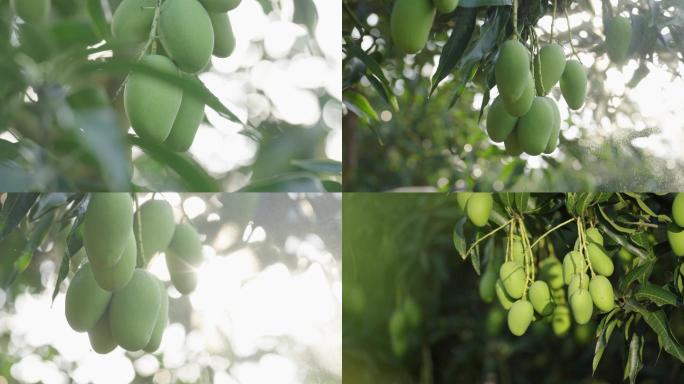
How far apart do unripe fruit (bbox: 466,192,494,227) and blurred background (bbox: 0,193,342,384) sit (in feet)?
0.42

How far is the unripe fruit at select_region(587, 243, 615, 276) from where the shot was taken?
661 mm

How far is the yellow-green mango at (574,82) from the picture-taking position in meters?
0.64

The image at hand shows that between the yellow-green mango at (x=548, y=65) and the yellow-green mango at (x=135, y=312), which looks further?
the yellow-green mango at (x=548, y=65)

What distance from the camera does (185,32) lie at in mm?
459

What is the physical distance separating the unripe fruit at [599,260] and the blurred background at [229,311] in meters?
0.22

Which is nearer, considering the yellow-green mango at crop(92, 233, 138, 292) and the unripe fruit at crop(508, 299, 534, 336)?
the yellow-green mango at crop(92, 233, 138, 292)

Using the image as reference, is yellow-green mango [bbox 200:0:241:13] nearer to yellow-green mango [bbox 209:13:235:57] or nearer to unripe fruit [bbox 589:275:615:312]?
yellow-green mango [bbox 209:13:235:57]

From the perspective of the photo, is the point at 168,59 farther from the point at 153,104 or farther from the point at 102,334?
the point at 102,334

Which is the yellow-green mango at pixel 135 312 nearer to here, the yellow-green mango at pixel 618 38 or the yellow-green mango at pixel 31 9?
the yellow-green mango at pixel 31 9

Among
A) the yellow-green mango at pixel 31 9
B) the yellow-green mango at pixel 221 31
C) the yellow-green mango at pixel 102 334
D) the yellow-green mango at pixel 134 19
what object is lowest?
the yellow-green mango at pixel 102 334

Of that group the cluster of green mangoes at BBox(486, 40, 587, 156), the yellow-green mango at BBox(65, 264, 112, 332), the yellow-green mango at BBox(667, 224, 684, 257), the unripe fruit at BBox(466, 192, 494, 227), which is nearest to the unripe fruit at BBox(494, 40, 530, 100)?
the cluster of green mangoes at BBox(486, 40, 587, 156)

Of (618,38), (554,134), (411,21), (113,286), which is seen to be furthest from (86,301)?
(618,38)

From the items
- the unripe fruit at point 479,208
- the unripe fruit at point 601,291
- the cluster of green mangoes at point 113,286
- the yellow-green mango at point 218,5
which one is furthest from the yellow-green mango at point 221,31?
the unripe fruit at point 601,291

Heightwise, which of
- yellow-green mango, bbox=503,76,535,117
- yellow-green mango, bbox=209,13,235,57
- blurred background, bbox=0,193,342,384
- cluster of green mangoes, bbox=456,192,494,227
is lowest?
blurred background, bbox=0,193,342,384
